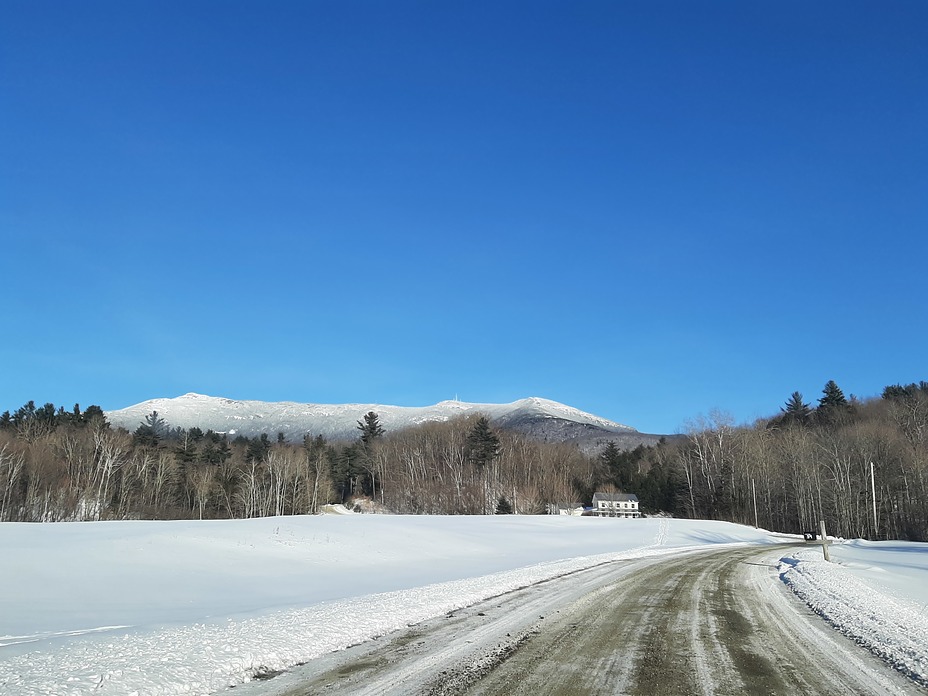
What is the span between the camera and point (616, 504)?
314 ft

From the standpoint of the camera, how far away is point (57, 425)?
7462 cm

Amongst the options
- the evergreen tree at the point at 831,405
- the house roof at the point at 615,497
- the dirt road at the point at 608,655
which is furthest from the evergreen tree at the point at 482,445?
the dirt road at the point at 608,655

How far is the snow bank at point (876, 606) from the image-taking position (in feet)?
23.4

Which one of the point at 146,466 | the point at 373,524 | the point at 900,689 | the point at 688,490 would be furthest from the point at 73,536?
the point at 688,490

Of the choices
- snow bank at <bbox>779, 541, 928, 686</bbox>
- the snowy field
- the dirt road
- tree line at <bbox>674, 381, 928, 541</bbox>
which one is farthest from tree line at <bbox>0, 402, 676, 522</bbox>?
snow bank at <bbox>779, 541, 928, 686</bbox>

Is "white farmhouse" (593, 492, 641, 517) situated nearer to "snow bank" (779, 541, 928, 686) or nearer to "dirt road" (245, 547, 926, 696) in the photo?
"snow bank" (779, 541, 928, 686)

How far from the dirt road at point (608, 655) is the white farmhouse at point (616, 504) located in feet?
279

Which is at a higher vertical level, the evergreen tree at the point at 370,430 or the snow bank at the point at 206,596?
the evergreen tree at the point at 370,430

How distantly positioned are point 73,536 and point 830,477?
238 ft

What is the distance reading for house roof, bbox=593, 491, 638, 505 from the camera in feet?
316

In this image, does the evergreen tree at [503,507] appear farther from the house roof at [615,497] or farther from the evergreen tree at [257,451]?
the evergreen tree at [257,451]

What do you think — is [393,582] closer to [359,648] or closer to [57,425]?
[359,648]

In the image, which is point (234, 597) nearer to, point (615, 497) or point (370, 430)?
point (615, 497)

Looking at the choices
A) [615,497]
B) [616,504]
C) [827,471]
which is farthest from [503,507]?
[827,471]
